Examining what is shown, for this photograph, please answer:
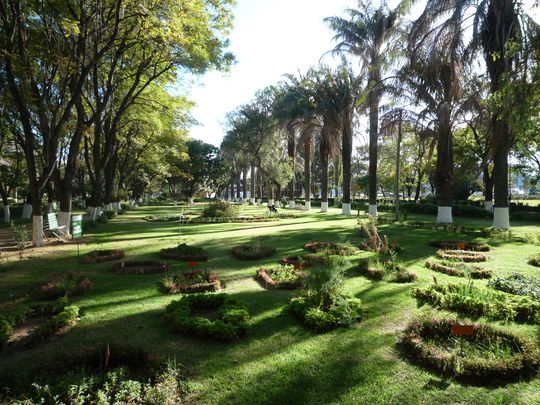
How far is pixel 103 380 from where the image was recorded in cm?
406

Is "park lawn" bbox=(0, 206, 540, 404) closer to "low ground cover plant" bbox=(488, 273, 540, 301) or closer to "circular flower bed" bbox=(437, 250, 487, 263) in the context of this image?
"low ground cover plant" bbox=(488, 273, 540, 301)

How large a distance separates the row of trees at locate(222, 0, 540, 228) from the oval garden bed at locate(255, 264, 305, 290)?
6.77 meters

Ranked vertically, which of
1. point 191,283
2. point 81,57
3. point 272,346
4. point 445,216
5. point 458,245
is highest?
point 81,57

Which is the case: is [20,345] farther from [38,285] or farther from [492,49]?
[492,49]

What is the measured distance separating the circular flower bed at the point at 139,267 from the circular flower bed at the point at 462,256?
8385mm

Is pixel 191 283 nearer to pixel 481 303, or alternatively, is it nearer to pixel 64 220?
pixel 481 303

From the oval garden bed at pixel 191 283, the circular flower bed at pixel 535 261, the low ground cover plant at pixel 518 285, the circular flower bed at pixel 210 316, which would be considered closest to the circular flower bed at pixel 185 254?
the oval garden bed at pixel 191 283

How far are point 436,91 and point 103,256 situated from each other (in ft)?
60.1

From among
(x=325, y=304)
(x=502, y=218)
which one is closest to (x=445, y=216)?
(x=502, y=218)

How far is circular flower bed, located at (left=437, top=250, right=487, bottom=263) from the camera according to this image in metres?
10.1

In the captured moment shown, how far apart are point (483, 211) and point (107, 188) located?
2945 cm

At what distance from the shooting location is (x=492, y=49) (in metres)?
15.5

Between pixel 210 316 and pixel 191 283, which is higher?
pixel 191 283

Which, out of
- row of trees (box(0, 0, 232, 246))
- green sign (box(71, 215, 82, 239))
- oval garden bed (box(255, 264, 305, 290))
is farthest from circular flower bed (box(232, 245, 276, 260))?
row of trees (box(0, 0, 232, 246))
